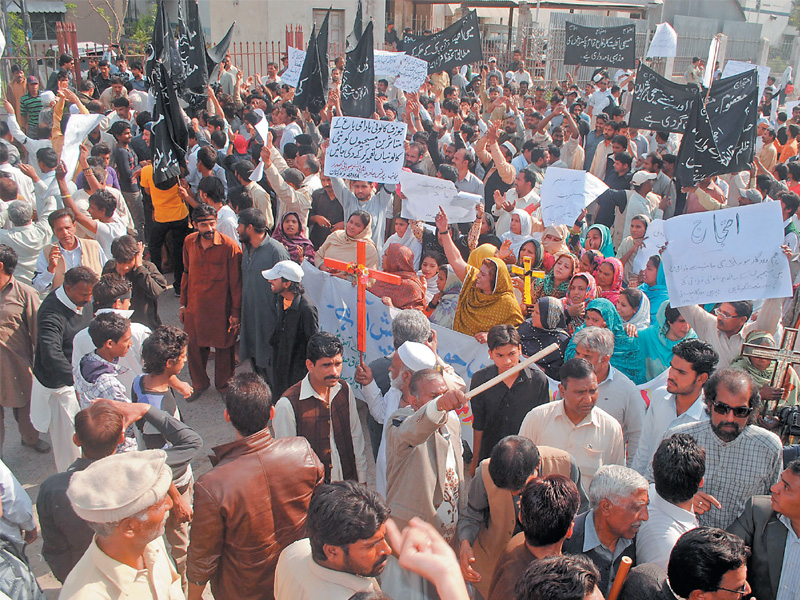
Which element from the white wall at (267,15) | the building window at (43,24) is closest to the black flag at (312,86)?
the white wall at (267,15)

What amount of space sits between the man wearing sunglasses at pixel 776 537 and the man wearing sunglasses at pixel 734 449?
0.36 m

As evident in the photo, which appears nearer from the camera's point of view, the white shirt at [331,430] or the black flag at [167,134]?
the white shirt at [331,430]

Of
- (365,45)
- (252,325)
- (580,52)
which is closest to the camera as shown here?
(252,325)

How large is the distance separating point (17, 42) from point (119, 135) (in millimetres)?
13519

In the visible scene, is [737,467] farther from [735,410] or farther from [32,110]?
[32,110]

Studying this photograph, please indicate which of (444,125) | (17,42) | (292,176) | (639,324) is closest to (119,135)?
(292,176)

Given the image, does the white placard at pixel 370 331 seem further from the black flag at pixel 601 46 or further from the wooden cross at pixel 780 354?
the black flag at pixel 601 46

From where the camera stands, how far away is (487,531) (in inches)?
123

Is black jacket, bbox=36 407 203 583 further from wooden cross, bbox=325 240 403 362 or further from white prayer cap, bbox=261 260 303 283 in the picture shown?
white prayer cap, bbox=261 260 303 283

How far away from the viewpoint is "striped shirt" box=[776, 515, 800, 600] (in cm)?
272

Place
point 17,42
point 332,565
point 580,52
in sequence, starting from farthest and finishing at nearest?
point 17,42
point 580,52
point 332,565

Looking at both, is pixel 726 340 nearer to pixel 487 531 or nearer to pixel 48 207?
pixel 487 531

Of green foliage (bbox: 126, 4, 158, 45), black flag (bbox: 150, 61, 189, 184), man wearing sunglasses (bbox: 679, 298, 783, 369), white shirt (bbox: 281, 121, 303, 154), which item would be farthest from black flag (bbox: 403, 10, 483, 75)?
green foliage (bbox: 126, 4, 158, 45)

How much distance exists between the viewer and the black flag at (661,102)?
30.1 ft
